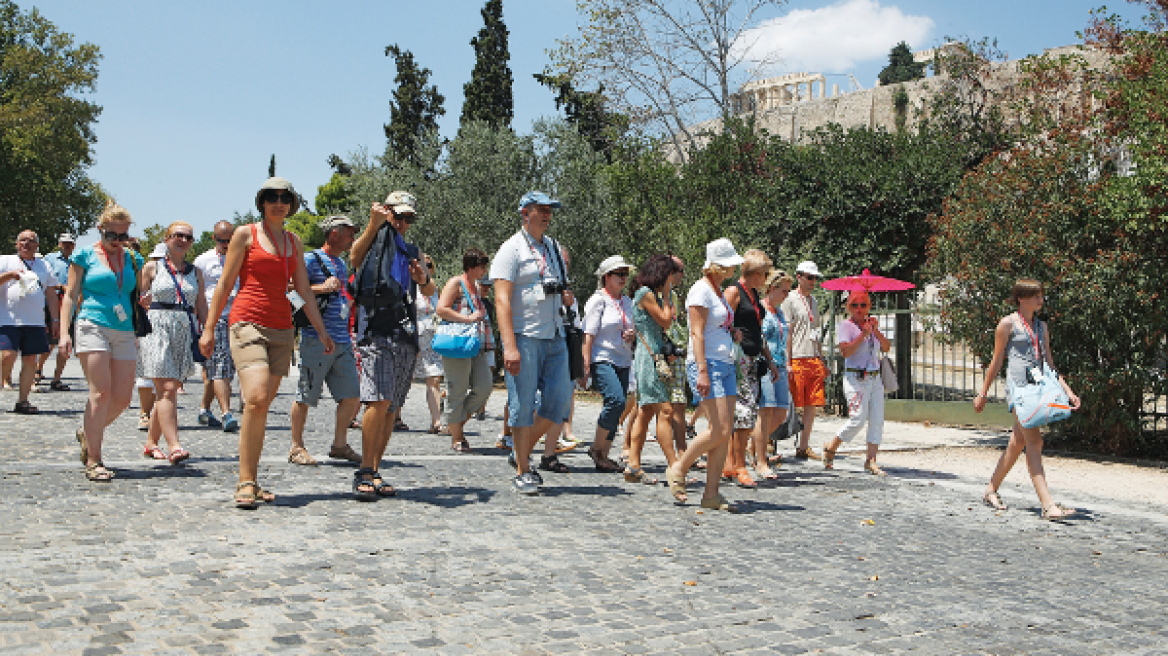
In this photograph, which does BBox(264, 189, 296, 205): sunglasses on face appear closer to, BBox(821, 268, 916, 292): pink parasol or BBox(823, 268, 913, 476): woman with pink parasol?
BBox(823, 268, 913, 476): woman with pink parasol

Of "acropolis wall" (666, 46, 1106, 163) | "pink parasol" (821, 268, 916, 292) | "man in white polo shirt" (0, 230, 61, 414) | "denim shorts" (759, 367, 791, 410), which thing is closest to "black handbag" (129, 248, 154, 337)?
"denim shorts" (759, 367, 791, 410)

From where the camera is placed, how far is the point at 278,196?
20.8 ft

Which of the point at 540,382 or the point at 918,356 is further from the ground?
the point at 918,356

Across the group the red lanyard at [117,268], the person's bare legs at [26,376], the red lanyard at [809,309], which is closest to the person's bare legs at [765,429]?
the red lanyard at [809,309]

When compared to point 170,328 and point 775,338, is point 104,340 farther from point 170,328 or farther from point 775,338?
point 775,338

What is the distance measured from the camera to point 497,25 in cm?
3494

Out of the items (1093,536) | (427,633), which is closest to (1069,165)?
(1093,536)

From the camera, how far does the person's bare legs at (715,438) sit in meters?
6.77

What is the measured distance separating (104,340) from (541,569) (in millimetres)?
3727

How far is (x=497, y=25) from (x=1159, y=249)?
27500mm

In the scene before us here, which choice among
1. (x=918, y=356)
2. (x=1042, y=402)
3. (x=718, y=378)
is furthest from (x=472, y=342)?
(x=918, y=356)

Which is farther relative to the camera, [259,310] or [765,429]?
[765,429]

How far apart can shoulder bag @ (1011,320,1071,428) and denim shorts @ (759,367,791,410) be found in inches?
73.0

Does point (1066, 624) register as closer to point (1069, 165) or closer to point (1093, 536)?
point (1093, 536)
